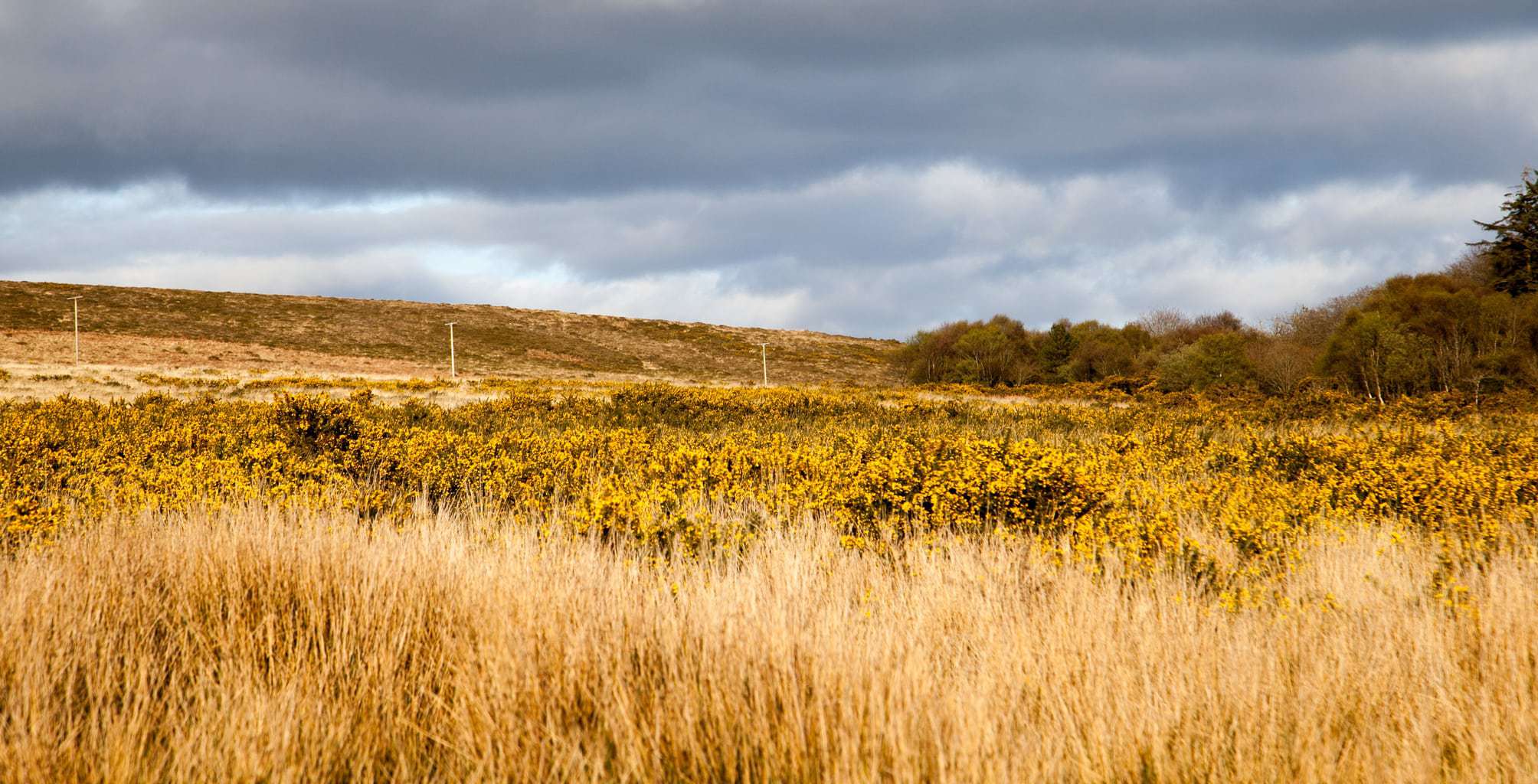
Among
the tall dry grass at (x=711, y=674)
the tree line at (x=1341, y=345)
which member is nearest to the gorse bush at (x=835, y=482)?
the tall dry grass at (x=711, y=674)

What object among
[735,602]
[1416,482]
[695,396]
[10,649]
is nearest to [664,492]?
[735,602]

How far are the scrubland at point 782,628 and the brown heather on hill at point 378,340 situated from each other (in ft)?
160

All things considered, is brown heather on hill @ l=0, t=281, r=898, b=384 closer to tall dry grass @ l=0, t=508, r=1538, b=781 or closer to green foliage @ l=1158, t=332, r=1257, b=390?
green foliage @ l=1158, t=332, r=1257, b=390

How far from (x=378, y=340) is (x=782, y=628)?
246 feet

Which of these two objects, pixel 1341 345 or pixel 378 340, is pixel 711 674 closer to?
pixel 1341 345

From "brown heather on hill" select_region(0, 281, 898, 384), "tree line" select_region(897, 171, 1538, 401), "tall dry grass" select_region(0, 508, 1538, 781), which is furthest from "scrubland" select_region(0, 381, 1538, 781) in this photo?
"brown heather on hill" select_region(0, 281, 898, 384)

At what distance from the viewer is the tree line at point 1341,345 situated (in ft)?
99.4

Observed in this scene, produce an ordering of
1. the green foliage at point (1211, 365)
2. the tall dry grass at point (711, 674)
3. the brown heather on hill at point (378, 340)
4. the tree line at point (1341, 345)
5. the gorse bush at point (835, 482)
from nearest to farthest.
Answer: the tall dry grass at point (711, 674) < the gorse bush at point (835, 482) < the tree line at point (1341, 345) < the green foliage at point (1211, 365) < the brown heather on hill at point (378, 340)

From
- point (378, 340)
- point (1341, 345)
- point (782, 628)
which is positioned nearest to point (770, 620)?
point (782, 628)

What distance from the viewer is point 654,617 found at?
335cm

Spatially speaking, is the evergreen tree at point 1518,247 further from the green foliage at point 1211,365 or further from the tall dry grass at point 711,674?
the tall dry grass at point 711,674

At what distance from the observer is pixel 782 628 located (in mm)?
3023

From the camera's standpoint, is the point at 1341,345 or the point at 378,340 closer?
the point at 1341,345

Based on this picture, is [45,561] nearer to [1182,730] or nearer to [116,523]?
[116,523]
